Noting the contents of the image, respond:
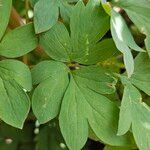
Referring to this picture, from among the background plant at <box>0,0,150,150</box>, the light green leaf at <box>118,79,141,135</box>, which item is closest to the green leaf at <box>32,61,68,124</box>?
the background plant at <box>0,0,150,150</box>

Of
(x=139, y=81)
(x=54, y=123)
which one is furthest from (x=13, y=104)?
(x=54, y=123)

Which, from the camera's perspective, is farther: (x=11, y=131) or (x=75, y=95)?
(x=11, y=131)

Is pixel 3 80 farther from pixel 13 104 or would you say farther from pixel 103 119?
pixel 103 119

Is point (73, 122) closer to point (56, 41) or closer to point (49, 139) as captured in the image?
point (56, 41)

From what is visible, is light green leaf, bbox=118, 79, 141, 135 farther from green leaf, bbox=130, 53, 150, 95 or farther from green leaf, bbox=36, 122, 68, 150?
green leaf, bbox=36, 122, 68, 150

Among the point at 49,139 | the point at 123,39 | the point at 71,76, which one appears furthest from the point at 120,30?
the point at 49,139

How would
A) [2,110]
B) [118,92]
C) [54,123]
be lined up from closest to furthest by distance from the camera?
[2,110] → [118,92] → [54,123]

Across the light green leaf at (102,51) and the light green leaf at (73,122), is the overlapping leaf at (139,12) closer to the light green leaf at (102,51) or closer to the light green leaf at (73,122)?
the light green leaf at (102,51)
